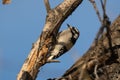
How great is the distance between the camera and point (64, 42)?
374 centimetres

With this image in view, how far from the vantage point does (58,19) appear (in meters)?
3.37

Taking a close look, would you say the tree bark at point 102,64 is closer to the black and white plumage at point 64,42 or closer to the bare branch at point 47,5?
the black and white plumage at point 64,42

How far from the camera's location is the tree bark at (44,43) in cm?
323

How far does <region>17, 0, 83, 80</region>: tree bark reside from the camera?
3.23 meters

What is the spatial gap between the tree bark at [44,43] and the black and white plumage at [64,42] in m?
0.17

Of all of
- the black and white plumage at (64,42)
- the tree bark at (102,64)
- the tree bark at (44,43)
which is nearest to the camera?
the tree bark at (102,64)

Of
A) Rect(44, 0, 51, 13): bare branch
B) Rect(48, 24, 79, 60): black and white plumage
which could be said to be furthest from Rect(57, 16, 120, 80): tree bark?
Rect(44, 0, 51, 13): bare branch

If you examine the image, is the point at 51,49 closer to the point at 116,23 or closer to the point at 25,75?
the point at 25,75

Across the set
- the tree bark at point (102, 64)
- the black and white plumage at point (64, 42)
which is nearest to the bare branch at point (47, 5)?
the black and white plumage at point (64, 42)

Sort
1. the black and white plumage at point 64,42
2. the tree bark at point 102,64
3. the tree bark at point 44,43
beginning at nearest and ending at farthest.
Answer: the tree bark at point 102,64
the tree bark at point 44,43
the black and white plumage at point 64,42

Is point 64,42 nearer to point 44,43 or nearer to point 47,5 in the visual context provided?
point 44,43

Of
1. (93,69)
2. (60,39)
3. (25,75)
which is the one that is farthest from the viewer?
(60,39)

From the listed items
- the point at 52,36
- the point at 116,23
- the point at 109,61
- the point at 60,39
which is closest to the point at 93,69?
the point at 109,61

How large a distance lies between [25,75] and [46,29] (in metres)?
0.45
